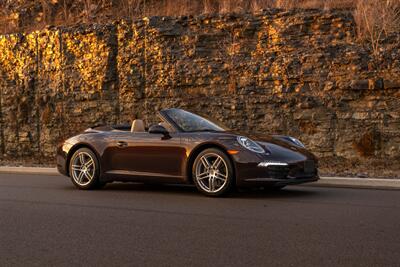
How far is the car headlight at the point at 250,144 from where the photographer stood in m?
7.96

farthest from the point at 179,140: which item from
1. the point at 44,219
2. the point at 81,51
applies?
the point at 81,51

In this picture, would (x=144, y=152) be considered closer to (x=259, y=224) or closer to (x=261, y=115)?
(x=259, y=224)

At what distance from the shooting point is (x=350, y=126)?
590 inches

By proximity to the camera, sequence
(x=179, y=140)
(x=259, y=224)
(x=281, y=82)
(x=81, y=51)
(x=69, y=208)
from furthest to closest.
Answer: (x=81, y=51), (x=281, y=82), (x=179, y=140), (x=69, y=208), (x=259, y=224)

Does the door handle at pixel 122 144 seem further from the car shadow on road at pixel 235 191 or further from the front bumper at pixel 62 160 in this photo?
the front bumper at pixel 62 160

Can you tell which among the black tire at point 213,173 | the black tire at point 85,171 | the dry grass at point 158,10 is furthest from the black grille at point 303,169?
the dry grass at point 158,10

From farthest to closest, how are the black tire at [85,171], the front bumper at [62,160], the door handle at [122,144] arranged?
the front bumper at [62,160], the black tire at [85,171], the door handle at [122,144]

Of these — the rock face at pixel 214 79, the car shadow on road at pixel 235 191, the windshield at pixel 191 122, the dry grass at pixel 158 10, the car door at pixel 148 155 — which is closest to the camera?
the car shadow on road at pixel 235 191

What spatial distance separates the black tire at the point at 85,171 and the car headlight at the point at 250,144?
265cm

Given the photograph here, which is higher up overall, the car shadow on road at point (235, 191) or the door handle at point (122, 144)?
the door handle at point (122, 144)

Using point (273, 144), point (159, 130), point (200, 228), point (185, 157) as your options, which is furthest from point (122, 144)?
point (200, 228)

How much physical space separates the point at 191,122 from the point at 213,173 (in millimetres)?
1201

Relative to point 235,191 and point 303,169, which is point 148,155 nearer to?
point 235,191

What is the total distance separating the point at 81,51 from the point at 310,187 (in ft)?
39.4
